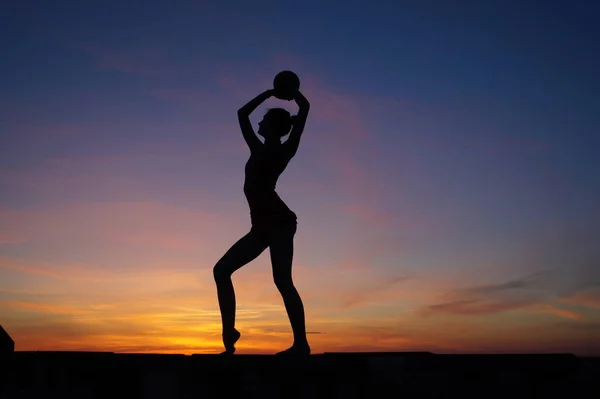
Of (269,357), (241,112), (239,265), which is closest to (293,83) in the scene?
(241,112)

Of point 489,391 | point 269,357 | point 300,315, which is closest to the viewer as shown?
point 489,391

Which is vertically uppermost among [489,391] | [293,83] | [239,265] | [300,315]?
[293,83]

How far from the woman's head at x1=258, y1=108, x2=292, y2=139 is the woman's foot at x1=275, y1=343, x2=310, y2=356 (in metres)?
2.39

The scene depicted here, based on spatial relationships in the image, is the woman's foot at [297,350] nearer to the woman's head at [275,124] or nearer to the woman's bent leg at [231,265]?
the woman's bent leg at [231,265]

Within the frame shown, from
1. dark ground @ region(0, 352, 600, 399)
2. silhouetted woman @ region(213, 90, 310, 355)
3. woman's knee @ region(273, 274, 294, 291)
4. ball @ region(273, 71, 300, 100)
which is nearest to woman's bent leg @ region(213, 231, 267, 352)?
silhouetted woman @ region(213, 90, 310, 355)

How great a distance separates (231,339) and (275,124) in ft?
8.09

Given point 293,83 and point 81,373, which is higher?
point 293,83

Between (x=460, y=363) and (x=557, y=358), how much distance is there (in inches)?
38.8

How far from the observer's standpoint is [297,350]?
6996mm

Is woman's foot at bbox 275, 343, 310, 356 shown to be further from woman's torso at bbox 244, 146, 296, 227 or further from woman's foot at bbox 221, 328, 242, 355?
woman's torso at bbox 244, 146, 296, 227

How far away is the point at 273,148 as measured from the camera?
7.65 meters

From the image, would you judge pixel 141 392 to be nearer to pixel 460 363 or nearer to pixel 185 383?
pixel 185 383

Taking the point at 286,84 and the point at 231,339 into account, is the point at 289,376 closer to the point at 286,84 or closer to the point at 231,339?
the point at 231,339

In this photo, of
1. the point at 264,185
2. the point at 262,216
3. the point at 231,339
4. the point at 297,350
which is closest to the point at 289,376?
the point at 297,350
